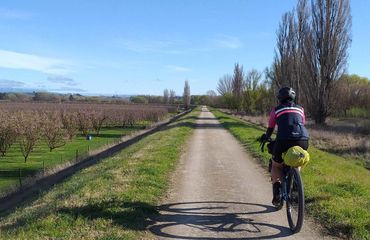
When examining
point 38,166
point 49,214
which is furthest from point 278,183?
point 38,166

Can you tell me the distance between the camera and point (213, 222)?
716 cm

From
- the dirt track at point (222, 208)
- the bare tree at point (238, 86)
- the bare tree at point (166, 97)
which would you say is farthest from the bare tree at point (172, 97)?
the dirt track at point (222, 208)

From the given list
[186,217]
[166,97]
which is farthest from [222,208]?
[166,97]

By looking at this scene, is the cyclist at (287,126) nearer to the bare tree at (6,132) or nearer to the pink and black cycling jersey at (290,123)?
the pink and black cycling jersey at (290,123)

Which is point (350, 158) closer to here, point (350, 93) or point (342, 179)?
point (342, 179)

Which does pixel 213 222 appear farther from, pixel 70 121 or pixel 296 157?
pixel 70 121

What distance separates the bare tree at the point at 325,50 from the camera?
37.1 metres

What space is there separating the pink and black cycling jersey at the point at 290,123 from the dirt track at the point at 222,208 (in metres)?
1.45

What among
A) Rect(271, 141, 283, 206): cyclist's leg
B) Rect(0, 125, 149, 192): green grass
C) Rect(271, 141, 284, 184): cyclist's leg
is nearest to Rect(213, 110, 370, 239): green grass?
Rect(271, 141, 283, 206): cyclist's leg

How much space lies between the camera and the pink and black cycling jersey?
6.66m

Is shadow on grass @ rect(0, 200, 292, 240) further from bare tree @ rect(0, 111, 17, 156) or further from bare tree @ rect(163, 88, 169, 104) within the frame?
bare tree @ rect(163, 88, 169, 104)

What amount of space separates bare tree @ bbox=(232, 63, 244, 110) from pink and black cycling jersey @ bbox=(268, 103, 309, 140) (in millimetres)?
74069

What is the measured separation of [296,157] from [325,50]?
33.2 meters

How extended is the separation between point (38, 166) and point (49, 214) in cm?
2271
